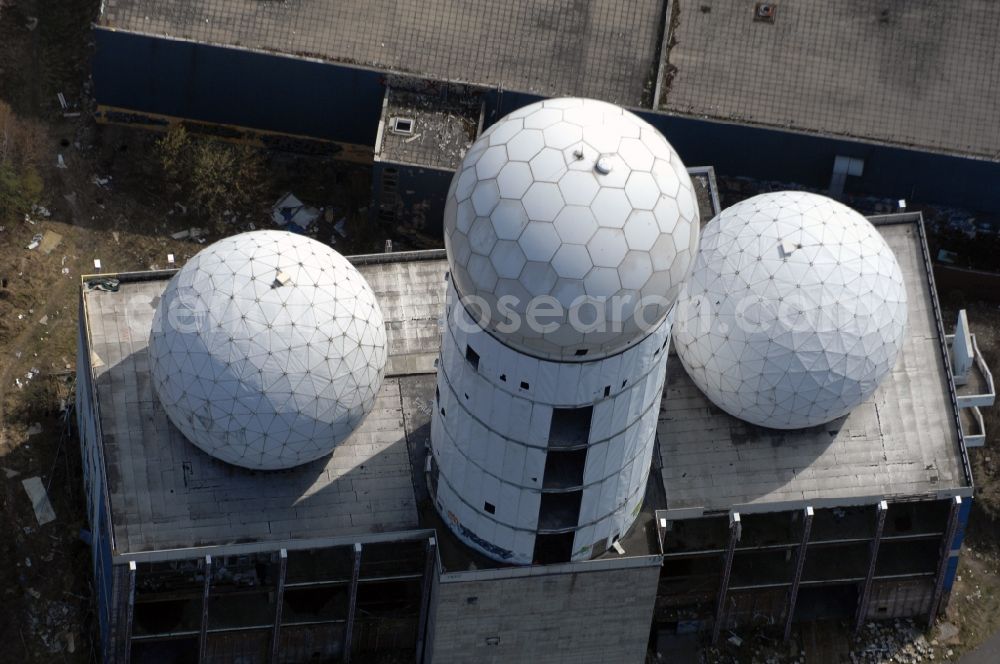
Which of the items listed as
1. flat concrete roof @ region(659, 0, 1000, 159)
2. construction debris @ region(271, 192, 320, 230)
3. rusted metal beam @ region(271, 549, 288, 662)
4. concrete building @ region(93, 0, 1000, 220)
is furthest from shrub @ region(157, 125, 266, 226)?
rusted metal beam @ region(271, 549, 288, 662)

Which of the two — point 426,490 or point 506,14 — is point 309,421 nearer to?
point 426,490

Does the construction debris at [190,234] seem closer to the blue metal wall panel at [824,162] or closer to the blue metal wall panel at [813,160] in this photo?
the blue metal wall panel at [813,160]

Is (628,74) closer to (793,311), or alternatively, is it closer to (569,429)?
(793,311)

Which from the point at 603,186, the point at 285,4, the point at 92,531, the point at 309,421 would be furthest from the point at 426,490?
the point at 285,4

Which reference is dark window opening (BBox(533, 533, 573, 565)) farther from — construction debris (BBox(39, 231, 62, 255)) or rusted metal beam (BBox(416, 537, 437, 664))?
construction debris (BBox(39, 231, 62, 255))

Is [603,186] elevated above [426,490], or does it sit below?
above

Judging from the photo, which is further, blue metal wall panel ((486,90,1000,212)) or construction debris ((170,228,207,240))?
construction debris ((170,228,207,240))
